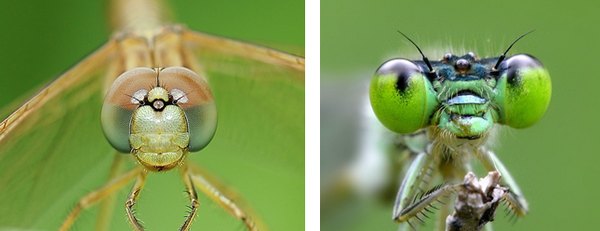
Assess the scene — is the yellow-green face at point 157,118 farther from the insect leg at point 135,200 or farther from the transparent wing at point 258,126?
the transparent wing at point 258,126

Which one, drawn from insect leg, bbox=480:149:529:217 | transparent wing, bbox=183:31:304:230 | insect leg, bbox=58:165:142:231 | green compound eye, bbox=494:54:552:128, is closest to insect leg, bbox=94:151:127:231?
insect leg, bbox=58:165:142:231

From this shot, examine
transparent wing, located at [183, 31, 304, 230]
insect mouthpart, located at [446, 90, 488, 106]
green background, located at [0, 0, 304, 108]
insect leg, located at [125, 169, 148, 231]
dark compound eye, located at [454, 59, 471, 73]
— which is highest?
green background, located at [0, 0, 304, 108]

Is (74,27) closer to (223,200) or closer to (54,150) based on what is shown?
(54,150)

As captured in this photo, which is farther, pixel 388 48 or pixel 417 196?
pixel 388 48

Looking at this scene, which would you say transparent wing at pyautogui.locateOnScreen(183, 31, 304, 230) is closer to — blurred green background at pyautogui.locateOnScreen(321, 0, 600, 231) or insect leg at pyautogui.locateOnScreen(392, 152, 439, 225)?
blurred green background at pyautogui.locateOnScreen(321, 0, 600, 231)

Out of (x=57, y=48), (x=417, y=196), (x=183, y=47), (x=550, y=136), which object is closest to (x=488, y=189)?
(x=417, y=196)

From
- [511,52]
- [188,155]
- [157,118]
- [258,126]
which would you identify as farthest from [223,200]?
[511,52]

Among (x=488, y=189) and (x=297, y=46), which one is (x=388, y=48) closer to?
(x=297, y=46)

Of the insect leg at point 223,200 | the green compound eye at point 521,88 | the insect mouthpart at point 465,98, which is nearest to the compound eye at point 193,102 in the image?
the insect leg at point 223,200
